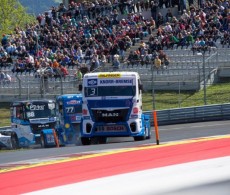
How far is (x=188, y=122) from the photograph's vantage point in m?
29.5

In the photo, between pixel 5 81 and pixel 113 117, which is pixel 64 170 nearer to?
pixel 113 117

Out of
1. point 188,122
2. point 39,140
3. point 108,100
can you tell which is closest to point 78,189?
point 108,100

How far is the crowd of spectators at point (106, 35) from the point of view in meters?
33.9

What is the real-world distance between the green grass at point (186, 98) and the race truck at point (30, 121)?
449 centimetres

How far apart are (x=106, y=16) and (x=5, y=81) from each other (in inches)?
324

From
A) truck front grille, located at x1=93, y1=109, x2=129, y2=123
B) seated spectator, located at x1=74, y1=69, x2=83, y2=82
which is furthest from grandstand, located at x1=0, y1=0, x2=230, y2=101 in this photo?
truck front grille, located at x1=93, y1=109, x2=129, y2=123

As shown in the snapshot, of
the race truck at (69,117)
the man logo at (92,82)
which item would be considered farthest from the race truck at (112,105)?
the race truck at (69,117)

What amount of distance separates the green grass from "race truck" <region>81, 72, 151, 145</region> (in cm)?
721

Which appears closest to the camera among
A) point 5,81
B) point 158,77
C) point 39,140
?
point 39,140

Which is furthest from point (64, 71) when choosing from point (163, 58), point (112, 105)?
point (112, 105)

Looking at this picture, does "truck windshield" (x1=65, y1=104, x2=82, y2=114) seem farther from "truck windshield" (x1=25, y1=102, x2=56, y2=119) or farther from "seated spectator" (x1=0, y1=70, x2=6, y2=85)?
"seated spectator" (x1=0, y1=70, x2=6, y2=85)

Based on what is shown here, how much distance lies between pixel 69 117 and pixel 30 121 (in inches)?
71.4

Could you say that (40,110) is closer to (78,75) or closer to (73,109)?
(73,109)

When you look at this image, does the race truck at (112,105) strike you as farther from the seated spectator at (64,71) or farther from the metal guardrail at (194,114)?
the seated spectator at (64,71)
